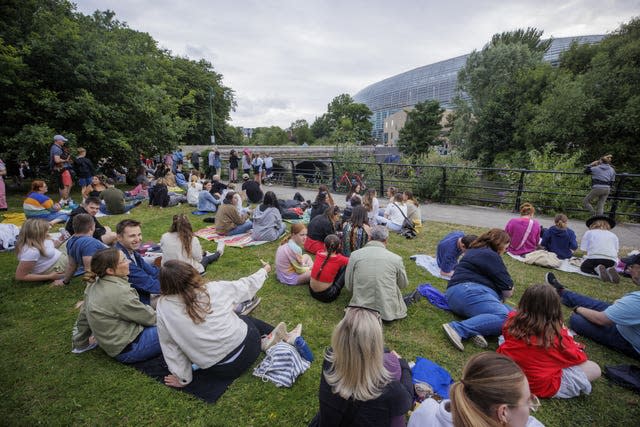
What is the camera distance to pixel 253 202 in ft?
35.6

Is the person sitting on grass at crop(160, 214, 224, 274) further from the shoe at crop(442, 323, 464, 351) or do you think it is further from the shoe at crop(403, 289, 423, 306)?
the shoe at crop(442, 323, 464, 351)

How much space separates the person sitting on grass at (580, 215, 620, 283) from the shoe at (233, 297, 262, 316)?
5.71 m

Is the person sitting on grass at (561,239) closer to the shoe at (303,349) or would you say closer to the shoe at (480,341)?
the shoe at (480,341)

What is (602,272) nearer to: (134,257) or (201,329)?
(201,329)

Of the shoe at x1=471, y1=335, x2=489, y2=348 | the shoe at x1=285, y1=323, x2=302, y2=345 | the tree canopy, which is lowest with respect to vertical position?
the shoe at x1=471, y1=335, x2=489, y2=348

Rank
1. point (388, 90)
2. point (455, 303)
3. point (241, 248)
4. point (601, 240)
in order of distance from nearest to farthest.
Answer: point (455, 303) → point (601, 240) → point (241, 248) → point (388, 90)

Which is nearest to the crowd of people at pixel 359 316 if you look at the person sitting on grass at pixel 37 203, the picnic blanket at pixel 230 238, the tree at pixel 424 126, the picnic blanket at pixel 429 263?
the picnic blanket at pixel 429 263

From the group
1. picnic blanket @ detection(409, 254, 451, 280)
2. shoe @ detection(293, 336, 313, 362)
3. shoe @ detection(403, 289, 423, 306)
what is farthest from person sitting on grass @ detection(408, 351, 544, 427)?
picnic blanket @ detection(409, 254, 451, 280)

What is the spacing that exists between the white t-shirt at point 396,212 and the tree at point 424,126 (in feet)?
128

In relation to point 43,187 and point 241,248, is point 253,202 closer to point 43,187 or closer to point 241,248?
point 241,248

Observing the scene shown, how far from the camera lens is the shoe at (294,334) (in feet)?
10.6

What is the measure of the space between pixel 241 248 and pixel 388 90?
A: 135 meters

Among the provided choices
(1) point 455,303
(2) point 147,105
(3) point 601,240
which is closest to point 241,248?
(1) point 455,303

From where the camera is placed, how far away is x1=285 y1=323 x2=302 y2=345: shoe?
3.22 m
